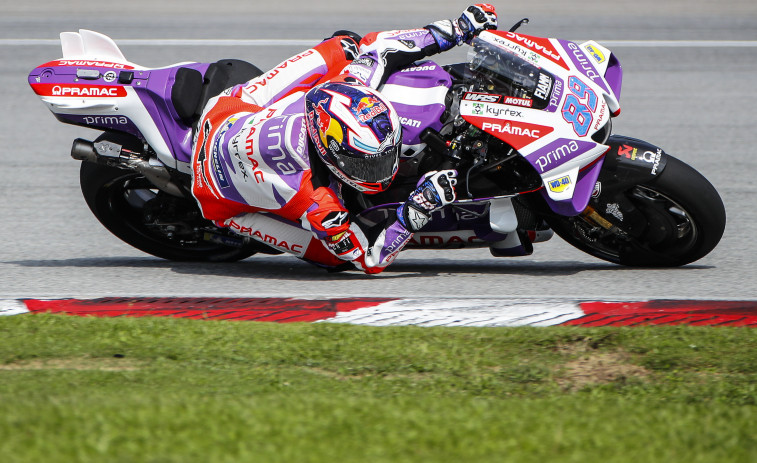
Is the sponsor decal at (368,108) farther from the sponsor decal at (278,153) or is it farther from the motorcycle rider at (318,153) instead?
the sponsor decal at (278,153)

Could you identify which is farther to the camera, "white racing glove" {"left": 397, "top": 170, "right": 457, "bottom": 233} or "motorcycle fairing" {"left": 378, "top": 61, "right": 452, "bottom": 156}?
"motorcycle fairing" {"left": 378, "top": 61, "right": 452, "bottom": 156}

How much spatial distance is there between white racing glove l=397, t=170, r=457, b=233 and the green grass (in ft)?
2.78

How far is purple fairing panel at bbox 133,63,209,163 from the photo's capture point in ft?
17.3

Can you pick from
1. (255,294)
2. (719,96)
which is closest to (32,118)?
(255,294)

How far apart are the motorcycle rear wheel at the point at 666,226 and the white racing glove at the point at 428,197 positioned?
71 cm

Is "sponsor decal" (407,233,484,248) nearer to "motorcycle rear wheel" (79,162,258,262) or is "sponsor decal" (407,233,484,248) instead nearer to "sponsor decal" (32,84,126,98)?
"motorcycle rear wheel" (79,162,258,262)

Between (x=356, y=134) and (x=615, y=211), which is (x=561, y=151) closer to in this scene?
(x=615, y=211)

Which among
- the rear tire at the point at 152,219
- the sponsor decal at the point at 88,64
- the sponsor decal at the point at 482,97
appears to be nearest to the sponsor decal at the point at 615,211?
the sponsor decal at the point at 482,97

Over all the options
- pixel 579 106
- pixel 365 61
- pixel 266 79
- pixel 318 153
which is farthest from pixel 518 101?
pixel 266 79

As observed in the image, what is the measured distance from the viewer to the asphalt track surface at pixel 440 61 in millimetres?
5305

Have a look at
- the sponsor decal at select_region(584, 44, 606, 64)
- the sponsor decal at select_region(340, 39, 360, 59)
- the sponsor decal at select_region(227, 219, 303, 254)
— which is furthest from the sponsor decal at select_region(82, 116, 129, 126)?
the sponsor decal at select_region(584, 44, 606, 64)

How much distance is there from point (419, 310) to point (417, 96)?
1.17 meters

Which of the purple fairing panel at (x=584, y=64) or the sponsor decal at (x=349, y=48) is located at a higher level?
the sponsor decal at (x=349, y=48)

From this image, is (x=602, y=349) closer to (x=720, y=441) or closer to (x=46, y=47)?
(x=720, y=441)
